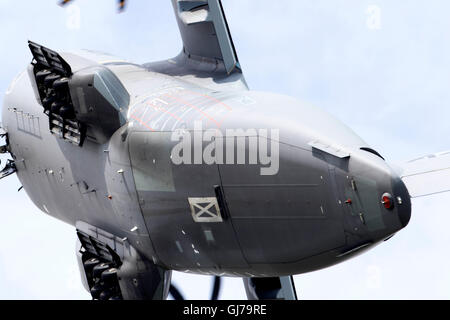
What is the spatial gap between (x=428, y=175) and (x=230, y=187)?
227 inches

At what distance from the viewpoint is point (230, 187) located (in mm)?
28266

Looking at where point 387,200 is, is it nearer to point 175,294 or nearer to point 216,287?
point 216,287

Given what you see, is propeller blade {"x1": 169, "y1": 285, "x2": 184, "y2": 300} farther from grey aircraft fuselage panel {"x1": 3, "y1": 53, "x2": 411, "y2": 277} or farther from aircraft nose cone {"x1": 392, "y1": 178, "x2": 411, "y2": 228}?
aircraft nose cone {"x1": 392, "y1": 178, "x2": 411, "y2": 228}

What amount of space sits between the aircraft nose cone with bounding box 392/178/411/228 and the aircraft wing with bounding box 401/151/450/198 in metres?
0.30

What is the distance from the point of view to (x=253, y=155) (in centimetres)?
2784

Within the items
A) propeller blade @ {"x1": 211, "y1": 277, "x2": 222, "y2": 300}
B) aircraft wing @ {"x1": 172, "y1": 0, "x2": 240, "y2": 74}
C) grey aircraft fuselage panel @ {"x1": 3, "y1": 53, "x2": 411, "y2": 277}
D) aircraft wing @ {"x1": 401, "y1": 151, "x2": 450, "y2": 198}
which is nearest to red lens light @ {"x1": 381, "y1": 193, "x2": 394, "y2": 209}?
grey aircraft fuselage panel @ {"x1": 3, "y1": 53, "x2": 411, "y2": 277}

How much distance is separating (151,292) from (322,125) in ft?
29.2

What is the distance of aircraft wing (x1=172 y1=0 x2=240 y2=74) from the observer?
3684 centimetres


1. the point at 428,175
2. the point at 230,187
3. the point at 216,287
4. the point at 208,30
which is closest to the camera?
the point at 428,175

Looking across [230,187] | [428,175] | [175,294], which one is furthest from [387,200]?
[175,294]

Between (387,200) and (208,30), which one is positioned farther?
(208,30)

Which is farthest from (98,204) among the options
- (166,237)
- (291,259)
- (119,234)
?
(291,259)

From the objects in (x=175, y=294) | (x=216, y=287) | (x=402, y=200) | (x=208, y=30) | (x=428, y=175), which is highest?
(x=208, y=30)

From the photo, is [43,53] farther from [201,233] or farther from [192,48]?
[201,233]
